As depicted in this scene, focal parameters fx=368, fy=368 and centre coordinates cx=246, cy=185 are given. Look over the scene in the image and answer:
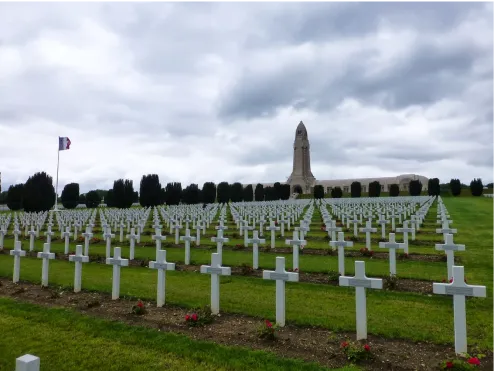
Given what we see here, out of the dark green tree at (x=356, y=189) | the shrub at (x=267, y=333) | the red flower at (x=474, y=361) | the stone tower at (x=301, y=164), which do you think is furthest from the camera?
the stone tower at (x=301, y=164)

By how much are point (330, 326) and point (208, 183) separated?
4283 cm

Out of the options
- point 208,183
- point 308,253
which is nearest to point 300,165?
point 208,183

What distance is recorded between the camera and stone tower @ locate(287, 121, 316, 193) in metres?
75.6

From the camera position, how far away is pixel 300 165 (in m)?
78.9

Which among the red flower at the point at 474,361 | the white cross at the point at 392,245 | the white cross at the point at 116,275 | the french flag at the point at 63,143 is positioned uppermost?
the french flag at the point at 63,143

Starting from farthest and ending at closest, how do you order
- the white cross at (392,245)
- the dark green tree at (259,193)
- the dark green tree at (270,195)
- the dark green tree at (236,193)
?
the dark green tree at (259,193), the dark green tree at (270,195), the dark green tree at (236,193), the white cross at (392,245)

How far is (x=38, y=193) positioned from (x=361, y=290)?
37651 mm

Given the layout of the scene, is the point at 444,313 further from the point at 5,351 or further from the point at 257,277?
the point at 5,351

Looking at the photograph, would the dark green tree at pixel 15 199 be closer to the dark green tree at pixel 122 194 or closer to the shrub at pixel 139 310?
the dark green tree at pixel 122 194

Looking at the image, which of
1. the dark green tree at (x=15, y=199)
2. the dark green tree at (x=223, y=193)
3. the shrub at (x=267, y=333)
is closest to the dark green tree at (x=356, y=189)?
the dark green tree at (x=223, y=193)

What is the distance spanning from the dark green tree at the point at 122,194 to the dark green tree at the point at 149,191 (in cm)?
157

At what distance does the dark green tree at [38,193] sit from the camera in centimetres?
3461

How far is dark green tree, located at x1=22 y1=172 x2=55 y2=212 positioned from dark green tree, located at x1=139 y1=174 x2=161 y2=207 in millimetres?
9112

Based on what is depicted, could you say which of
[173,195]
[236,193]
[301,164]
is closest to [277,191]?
[236,193]
